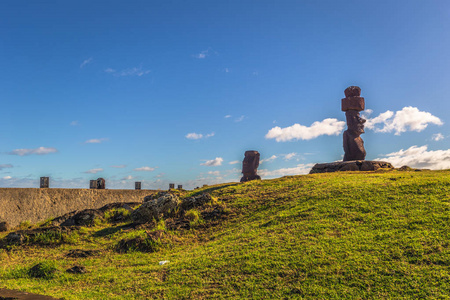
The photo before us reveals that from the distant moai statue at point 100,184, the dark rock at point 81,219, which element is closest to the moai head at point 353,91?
the distant moai statue at point 100,184

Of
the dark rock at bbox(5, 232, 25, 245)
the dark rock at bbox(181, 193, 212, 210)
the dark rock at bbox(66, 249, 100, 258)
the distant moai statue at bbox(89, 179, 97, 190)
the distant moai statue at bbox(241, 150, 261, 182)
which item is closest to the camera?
the dark rock at bbox(66, 249, 100, 258)

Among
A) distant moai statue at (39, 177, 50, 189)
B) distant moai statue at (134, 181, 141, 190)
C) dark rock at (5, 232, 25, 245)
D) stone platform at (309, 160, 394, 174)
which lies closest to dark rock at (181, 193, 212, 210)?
dark rock at (5, 232, 25, 245)

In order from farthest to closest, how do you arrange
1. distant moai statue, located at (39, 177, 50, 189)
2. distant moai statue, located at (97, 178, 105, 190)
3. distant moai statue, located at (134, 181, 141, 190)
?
1. distant moai statue, located at (134, 181, 141, 190)
2. distant moai statue, located at (97, 178, 105, 190)
3. distant moai statue, located at (39, 177, 50, 189)

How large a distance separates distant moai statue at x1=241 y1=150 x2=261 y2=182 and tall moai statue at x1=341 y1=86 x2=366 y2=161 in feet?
19.5

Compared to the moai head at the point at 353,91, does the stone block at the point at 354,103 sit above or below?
below

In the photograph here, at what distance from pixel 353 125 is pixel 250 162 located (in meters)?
7.00

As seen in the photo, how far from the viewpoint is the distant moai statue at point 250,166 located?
22.5 meters

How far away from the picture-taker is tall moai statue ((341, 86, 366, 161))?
19.0 m

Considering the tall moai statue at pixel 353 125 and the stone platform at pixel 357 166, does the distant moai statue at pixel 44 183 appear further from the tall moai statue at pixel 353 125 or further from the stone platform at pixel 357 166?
the tall moai statue at pixel 353 125

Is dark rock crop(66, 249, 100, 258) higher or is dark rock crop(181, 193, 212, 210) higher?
dark rock crop(181, 193, 212, 210)

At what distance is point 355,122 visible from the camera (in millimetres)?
19281

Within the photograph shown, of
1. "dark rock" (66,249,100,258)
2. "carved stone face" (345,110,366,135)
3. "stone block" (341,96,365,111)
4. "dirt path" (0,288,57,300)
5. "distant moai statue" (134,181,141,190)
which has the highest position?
"stone block" (341,96,365,111)

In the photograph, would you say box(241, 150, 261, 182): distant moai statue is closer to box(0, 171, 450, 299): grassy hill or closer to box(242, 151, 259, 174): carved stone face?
box(242, 151, 259, 174): carved stone face

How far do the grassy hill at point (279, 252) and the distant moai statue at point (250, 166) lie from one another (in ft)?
35.9
